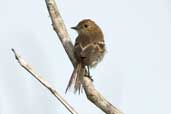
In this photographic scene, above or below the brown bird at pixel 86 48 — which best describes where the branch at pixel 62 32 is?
above

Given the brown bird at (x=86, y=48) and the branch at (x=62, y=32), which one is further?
the brown bird at (x=86, y=48)

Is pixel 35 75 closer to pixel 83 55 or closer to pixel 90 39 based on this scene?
pixel 83 55

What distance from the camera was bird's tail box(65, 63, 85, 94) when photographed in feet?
9.88

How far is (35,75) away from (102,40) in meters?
2.23

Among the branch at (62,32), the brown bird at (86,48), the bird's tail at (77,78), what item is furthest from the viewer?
→ the brown bird at (86,48)

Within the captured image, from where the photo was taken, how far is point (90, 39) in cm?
414

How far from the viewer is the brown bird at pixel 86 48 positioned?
3273 mm

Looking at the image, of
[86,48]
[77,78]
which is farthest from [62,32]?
[86,48]

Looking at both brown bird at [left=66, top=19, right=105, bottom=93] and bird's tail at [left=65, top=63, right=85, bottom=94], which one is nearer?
bird's tail at [left=65, top=63, right=85, bottom=94]

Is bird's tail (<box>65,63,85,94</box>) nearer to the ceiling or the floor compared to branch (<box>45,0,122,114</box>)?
nearer to the floor

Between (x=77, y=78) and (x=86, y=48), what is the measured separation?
0.69 metres

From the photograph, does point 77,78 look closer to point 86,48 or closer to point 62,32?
point 62,32

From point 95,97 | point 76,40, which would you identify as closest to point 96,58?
point 76,40

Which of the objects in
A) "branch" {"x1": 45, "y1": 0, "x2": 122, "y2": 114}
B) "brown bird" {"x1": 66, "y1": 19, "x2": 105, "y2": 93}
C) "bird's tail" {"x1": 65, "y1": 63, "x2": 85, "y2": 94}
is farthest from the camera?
"brown bird" {"x1": 66, "y1": 19, "x2": 105, "y2": 93}
